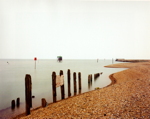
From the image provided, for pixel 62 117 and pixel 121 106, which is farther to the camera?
pixel 121 106

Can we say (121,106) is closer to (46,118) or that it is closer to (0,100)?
(46,118)

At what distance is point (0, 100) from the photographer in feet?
35.6

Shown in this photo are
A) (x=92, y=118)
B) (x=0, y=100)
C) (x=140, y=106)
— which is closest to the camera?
(x=92, y=118)

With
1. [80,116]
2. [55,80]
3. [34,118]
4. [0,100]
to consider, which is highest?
[55,80]

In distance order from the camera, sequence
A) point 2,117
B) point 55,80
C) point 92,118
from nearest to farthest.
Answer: point 92,118
point 2,117
point 55,80

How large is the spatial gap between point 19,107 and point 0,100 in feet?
12.7

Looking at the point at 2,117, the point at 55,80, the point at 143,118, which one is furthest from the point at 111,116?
the point at 2,117

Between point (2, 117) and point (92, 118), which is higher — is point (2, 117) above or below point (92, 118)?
below

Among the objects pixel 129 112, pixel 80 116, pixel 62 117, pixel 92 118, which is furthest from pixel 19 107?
pixel 129 112

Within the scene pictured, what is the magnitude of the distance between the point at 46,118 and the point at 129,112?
3.55 m

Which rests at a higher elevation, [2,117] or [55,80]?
[55,80]

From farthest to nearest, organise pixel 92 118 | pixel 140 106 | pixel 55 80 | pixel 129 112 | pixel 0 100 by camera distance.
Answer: pixel 0 100
pixel 55 80
pixel 140 106
pixel 129 112
pixel 92 118

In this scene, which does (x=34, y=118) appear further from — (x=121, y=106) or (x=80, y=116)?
(x=121, y=106)

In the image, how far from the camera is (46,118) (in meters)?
4.76
